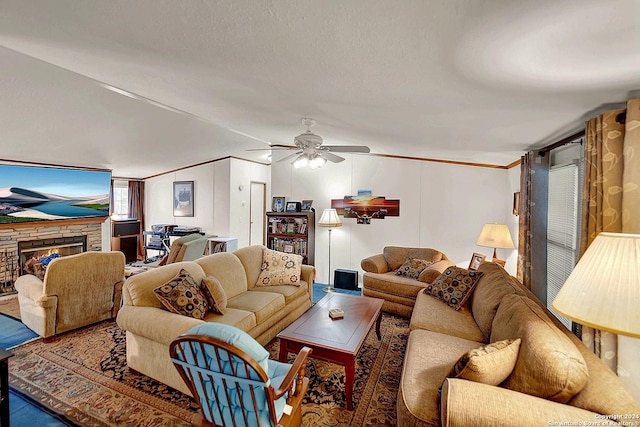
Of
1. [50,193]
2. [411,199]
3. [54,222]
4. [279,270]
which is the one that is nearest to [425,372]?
[279,270]

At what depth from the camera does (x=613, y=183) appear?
1.64m

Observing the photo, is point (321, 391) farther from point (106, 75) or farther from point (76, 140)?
point (76, 140)

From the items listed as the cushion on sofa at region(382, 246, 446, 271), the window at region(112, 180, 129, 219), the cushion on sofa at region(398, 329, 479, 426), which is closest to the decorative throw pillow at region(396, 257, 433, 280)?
the cushion on sofa at region(382, 246, 446, 271)

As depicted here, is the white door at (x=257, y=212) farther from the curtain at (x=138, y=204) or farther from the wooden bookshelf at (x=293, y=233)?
the curtain at (x=138, y=204)

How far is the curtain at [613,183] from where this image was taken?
1.52 meters

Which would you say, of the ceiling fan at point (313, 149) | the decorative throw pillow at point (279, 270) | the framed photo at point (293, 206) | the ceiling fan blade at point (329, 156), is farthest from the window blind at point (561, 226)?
the framed photo at point (293, 206)

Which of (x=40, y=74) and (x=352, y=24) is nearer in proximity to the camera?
(x=352, y=24)

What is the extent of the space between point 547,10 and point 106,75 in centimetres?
307

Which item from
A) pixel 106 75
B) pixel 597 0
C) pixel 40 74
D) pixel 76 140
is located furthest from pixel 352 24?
pixel 76 140

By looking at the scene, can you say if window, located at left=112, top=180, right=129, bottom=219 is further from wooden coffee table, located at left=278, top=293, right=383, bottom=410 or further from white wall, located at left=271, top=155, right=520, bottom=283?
wooden coffee table, located at left=278, top=293, right=383, bottom=410

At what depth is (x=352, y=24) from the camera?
1.21m

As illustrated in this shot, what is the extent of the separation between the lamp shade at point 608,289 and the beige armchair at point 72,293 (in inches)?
160

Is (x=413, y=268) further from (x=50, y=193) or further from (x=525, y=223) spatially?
(x=50, y=193)

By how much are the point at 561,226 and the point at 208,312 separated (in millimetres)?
3533
